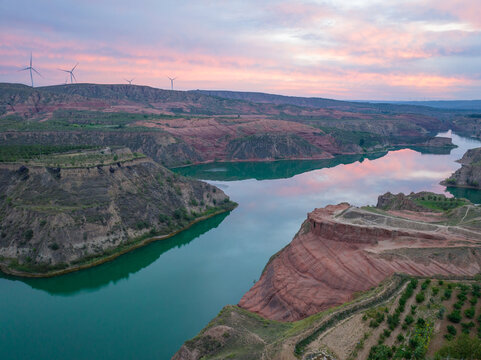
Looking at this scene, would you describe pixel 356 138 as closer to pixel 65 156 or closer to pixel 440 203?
pixel 440 203

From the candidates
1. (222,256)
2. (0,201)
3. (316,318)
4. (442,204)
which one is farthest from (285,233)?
(0,201)

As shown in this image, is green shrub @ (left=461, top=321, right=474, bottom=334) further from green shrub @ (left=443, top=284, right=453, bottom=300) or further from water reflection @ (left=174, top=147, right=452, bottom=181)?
water reflection @ (left=174, top=147, right=452, bottom=181)

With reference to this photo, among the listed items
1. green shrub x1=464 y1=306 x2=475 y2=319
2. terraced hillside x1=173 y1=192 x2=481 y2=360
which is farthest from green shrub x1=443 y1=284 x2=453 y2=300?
green shrub x1=464 y1=306 x2=475 y2=319

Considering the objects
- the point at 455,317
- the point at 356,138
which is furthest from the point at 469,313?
the point at 356,138

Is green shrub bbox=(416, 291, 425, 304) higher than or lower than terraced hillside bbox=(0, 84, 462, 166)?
lower

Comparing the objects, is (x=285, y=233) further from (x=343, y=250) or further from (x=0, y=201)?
(x=0, y=201)
